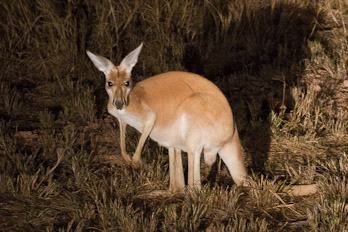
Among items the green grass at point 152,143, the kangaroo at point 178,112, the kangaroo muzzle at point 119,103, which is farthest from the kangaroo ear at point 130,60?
the green grass at point 152,143

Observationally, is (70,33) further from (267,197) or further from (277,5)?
(267,197)

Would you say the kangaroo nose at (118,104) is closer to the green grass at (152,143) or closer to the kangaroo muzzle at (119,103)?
the kangaroo muzzle at (119,103)

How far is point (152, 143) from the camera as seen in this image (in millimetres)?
4422

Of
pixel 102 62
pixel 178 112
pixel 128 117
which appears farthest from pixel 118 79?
pixel 178 112

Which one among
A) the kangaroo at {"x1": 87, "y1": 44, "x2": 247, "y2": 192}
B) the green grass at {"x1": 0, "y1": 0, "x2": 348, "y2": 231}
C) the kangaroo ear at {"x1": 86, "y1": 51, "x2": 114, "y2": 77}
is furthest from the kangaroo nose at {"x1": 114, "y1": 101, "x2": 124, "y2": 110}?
the green grass at {"x1": 0, "y1": 0, "x2": 348, "y2": 231}

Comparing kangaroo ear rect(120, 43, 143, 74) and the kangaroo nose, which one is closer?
the kangaroo nose

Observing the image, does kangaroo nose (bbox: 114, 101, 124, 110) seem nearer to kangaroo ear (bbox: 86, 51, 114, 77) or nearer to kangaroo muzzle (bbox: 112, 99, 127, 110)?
kangaroo muzzle (bbox: 112, 99, 127, 110)

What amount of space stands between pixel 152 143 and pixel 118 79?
4.07 ft

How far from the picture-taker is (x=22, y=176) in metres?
3.45

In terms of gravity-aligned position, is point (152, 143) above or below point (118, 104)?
below

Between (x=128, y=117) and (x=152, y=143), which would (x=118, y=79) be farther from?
(x=152, y=143)

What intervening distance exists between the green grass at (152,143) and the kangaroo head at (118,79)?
604 mm

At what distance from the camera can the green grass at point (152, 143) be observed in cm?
325

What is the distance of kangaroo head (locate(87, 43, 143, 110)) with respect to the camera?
3234 millimetres
